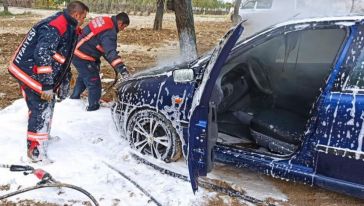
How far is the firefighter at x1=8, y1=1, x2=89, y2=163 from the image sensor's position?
418 centimetres

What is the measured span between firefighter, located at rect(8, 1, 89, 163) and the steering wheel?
6.06 feet

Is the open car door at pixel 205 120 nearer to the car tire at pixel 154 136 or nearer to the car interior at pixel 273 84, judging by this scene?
the car interior at pixel 273 84

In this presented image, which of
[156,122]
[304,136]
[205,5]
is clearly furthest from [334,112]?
[205,5]

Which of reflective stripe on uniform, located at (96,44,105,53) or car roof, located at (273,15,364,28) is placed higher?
car roof, located at (273,15,364,28)

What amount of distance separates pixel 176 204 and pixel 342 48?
1.82 metres

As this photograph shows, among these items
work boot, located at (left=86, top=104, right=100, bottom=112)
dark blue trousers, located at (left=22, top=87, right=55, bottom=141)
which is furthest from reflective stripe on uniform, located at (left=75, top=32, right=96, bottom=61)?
dark blue trousers, located at (left=22, top=87, right=55, bottom=141)

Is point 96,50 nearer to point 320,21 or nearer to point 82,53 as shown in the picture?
point 82,53

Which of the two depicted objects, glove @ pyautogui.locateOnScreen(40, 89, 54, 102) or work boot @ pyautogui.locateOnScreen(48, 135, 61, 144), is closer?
glove @ pyautogui.locateOnScreen(40, 89, 54, 102)

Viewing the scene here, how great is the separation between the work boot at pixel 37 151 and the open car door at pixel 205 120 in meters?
1.89

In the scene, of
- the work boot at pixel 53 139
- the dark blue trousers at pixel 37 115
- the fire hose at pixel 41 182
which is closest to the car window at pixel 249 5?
the work boot at pixel 53 139

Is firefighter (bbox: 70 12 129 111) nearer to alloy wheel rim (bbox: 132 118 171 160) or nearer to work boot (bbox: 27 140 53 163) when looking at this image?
alloy wheel rim (bbox: 132 118 171 160)

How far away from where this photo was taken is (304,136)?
3477 mm

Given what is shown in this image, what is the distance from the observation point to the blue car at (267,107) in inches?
128

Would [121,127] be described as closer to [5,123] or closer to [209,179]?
[209,179]
